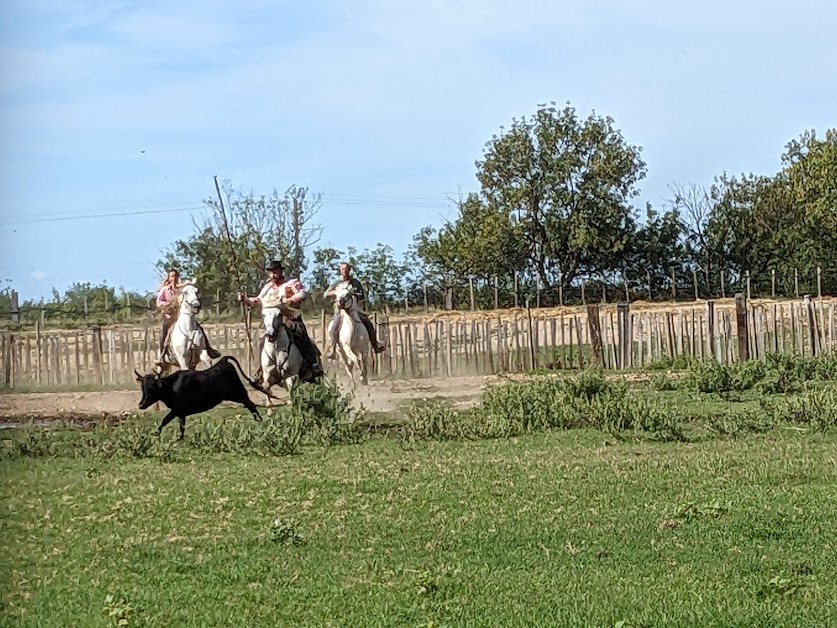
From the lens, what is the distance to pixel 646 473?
10.4 metres

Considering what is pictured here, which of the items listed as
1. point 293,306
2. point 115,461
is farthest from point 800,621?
point 293,306

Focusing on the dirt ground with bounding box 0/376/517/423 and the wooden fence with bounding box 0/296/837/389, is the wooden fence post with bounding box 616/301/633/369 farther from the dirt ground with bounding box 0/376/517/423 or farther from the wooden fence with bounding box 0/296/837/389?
the dirt ground with bounding box 0/376/517/423

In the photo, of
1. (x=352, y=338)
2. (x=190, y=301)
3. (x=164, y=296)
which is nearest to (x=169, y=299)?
(x=164, y=296)

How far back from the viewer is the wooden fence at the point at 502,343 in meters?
26.0

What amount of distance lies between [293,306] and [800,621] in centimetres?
1199

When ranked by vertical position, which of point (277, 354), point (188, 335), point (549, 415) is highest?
point (188, 335)

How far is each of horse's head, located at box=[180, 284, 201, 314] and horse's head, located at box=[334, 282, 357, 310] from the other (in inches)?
85.6

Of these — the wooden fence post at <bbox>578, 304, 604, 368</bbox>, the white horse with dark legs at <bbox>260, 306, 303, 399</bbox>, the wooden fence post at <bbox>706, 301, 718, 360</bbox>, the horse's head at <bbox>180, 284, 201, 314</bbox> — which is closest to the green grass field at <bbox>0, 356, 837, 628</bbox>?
the white horse with dark legs at <bbox>260, 306, 303, 399</bbox>

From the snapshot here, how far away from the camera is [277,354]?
1700cm

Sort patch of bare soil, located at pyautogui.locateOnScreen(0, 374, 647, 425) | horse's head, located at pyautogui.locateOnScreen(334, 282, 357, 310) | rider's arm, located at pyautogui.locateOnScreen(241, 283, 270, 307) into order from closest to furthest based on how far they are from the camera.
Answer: rider's arm, located at pyautogui.locateOnScreen(241, 283, 270, 307) → patch of bare soil, located at pyautogui.locateOnScreen(0, 374, 647, 425) → horse's head, located at pyautogui.locateOnScreen(334, 282, 357, 310)

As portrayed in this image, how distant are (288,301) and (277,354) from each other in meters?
0.70

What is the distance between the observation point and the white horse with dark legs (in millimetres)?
16891

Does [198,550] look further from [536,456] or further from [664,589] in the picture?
[536,456]

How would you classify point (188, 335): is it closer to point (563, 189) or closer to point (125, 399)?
point (125, 399)
